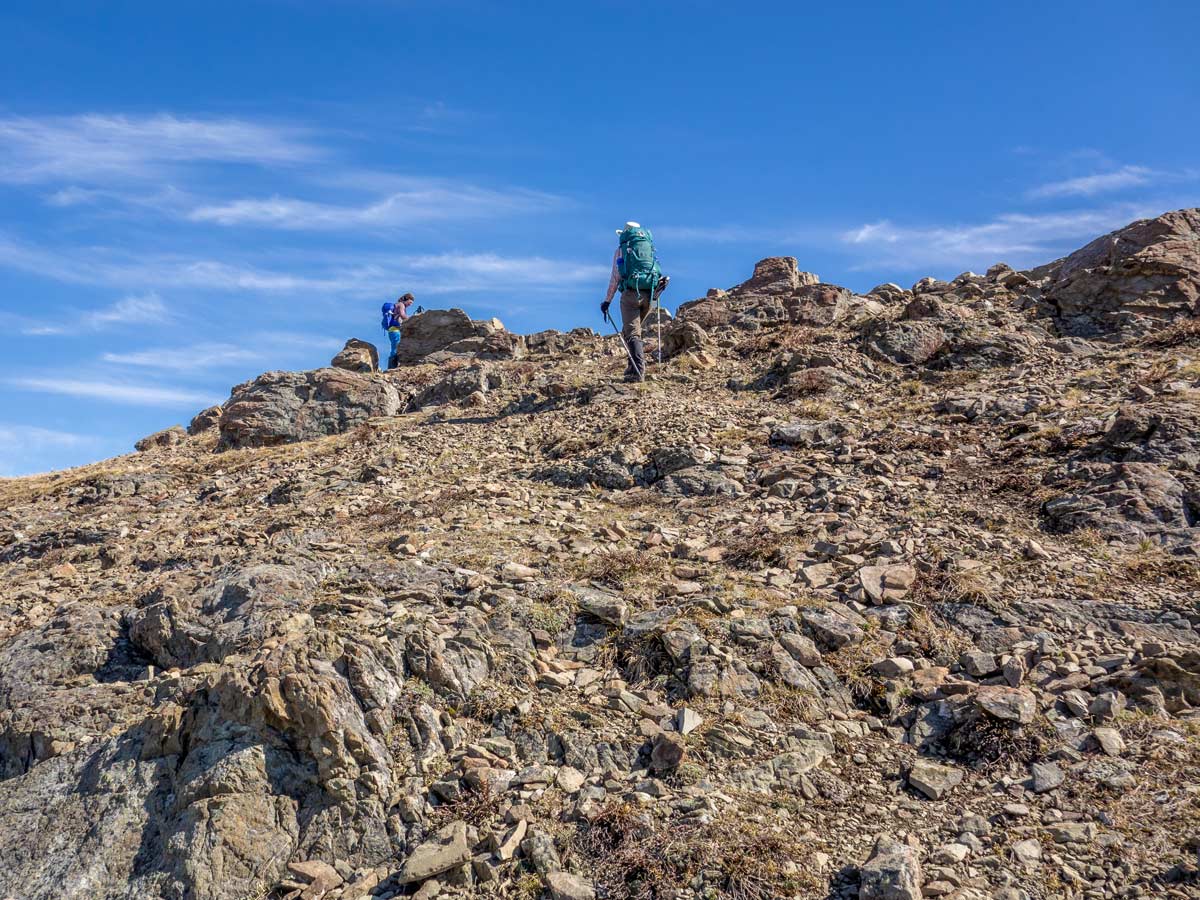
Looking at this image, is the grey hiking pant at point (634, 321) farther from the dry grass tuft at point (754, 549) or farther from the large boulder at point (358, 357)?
the large boulder at point (358, 357)

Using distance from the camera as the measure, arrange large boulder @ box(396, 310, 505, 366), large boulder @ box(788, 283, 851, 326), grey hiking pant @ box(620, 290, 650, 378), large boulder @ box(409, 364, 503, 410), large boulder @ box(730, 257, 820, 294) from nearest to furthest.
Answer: grey hiking pant @ box(620, 290, 650, 378), large boulder @ box(409, 364, 503, 410), large boulder @ box(788, 283, 851, 326), large boulder @ box(730, 257, 820, 294), large boulder @ box(396, 310, 505, 366)

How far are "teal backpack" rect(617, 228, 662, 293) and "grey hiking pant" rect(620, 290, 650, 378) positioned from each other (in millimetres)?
150

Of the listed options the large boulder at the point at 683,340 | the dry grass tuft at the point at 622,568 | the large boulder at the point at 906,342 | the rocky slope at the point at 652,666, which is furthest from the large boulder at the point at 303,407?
the dry grass tuft at the point at 622,568

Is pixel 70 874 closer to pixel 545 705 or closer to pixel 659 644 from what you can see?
pixel 545 705

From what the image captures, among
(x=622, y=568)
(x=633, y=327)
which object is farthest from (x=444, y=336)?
(x=622, y=568)

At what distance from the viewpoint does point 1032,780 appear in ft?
17.8

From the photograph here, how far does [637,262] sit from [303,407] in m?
7.57

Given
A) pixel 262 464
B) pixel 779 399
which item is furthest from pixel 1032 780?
pixel 262 464

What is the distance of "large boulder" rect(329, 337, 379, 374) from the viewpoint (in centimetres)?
2456

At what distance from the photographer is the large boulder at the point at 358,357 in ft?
80.6

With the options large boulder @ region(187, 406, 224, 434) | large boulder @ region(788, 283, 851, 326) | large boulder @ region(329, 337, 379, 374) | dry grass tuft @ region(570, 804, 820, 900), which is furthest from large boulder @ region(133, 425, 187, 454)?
dry grass tuft @ region(570, 804, 820, 900)

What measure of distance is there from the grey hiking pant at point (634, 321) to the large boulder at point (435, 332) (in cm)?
900

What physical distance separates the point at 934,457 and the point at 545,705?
649 cm

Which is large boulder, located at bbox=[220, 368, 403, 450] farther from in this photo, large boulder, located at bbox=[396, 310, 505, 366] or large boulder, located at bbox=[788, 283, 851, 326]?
large boulder, located at bbox=[788, 283, 851, 326]
